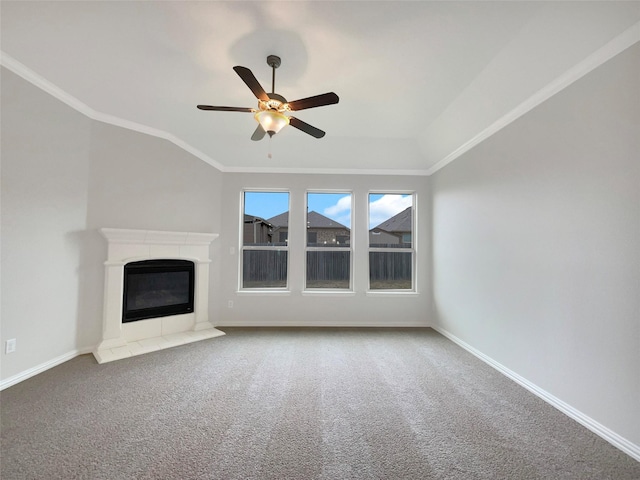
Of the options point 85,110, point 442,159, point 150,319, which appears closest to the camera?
point 85,110

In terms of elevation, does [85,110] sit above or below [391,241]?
above

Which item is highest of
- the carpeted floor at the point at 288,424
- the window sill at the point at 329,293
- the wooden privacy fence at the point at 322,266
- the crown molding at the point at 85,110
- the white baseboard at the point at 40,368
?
the crown molding at the point at 85,110

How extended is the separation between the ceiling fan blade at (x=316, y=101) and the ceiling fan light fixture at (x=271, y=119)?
12cm

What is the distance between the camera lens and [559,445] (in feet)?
5.78

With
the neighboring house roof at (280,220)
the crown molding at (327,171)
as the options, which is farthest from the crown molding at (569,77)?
the neighboring house roof at (280,220)

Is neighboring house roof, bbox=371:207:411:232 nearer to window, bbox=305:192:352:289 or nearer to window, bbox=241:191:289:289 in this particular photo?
window, bbox=305:192:352:289

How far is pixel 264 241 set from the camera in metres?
4.61

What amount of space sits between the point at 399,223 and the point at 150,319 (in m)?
3.95

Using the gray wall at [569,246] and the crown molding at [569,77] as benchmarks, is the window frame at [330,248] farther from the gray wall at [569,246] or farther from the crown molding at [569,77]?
the crown molding at [569,77]

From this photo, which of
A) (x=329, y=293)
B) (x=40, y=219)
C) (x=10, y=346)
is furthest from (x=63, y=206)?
(x=329, y=293)

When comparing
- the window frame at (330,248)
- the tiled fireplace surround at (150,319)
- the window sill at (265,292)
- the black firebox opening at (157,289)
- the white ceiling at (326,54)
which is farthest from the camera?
the window frame at (330,248)

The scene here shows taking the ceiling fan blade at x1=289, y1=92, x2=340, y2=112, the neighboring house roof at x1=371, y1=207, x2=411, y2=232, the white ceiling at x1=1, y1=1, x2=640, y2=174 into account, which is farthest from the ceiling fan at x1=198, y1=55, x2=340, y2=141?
the neighboring house roof at x1=371, y1=207, x2=411, y2=232

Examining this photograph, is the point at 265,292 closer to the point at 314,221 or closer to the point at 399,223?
the point at 314,221

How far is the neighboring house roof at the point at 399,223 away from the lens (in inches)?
183
